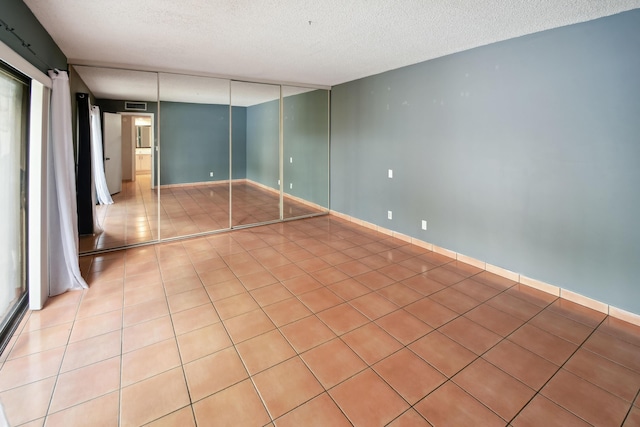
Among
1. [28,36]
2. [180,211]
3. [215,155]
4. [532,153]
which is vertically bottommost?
[180,211]

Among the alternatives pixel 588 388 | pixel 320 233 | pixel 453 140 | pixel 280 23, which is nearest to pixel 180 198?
pixel 320 233

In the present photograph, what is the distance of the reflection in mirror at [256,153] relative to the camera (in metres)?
5.89

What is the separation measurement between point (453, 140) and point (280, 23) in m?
2.37

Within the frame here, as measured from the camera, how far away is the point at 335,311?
2.72 metres

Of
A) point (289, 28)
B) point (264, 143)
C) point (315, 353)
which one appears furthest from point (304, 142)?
point (315, 353)

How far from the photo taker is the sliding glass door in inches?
92.1

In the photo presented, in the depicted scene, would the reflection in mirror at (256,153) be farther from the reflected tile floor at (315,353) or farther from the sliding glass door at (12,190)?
the sliding glass door at (12,190)

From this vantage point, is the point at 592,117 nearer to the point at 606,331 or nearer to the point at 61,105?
the point at 606,331

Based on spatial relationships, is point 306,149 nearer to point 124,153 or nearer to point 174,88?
point 174,88

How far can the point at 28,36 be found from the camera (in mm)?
2434

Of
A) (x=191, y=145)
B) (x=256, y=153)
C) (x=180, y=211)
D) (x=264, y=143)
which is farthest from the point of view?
(x=191, y=145)

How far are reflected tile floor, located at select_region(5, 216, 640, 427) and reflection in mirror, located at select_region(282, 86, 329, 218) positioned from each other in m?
2.85

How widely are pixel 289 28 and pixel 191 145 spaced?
206 inches

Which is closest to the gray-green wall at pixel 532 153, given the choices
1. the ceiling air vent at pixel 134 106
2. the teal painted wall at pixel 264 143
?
the teal painted wall at pixel 264 143
